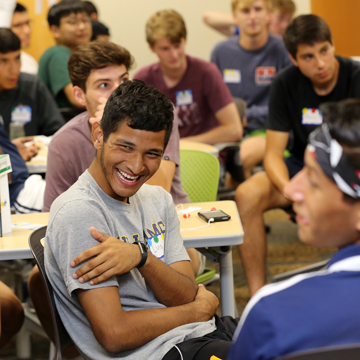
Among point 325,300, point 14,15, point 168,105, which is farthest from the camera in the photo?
point 14,15

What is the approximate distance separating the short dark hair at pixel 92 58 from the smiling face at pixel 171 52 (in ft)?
5.16

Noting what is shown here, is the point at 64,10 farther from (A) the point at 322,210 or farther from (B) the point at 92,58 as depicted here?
(A) the point at 322,210

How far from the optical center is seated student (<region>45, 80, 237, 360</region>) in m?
1.33

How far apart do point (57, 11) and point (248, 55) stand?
5.79ft

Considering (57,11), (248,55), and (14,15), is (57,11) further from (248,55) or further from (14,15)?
(248,55)

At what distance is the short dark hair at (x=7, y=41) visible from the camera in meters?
3.53

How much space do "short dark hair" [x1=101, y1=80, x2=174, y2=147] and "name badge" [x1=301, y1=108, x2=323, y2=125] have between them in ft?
5.89

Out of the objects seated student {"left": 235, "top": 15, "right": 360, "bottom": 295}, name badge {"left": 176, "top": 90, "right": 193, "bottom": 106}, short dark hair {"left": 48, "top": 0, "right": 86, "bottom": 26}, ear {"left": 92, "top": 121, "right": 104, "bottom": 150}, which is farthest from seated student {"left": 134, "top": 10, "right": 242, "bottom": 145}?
ear {"left": 92, "top": 121, "right": 104, "bottom": 150}

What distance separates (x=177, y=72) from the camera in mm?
4000

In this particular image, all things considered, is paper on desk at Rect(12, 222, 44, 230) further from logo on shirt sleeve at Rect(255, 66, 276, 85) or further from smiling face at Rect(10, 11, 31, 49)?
smiling face at Rect(10, 11, 31, 49)

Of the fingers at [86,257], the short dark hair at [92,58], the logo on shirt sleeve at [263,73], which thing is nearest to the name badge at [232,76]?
the logo on shirt sleeve at [263,73]

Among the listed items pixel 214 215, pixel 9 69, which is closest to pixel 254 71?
pixel 9 69

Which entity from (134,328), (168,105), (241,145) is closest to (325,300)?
(134,328)

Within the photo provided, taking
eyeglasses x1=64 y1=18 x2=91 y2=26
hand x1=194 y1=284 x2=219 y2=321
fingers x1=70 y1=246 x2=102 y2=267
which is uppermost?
eyeglasses x1=64 y1=18 x2=91 y2=26
